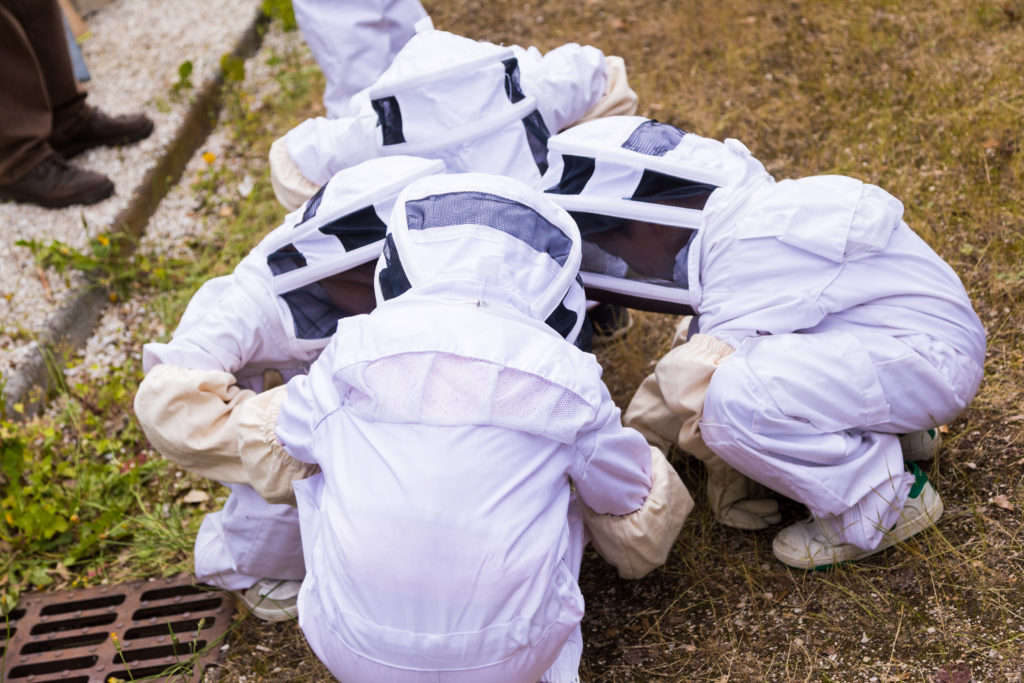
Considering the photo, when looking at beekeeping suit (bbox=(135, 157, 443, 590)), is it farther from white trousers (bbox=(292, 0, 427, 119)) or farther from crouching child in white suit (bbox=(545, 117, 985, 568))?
white trousers (bbox=(292, 0, 427, 119))

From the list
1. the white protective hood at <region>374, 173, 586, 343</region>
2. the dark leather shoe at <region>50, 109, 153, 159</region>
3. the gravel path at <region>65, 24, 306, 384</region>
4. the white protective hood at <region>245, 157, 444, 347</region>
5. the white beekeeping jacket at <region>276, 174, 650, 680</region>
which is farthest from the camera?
the dark leather shoe at <region>50, 109, 153, 159</region>

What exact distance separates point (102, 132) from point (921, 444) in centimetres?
406

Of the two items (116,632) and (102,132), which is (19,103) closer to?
(102,132)

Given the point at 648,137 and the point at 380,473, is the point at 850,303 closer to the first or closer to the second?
the point at 648,137

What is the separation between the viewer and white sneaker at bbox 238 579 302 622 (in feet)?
8.88

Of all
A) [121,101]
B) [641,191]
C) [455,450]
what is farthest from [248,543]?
[121,101]

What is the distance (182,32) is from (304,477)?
423 cm

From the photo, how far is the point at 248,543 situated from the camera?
2.64m

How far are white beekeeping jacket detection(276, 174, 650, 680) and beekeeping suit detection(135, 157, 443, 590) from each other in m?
0.40

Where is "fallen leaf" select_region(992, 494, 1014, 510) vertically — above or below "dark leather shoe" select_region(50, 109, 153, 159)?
below

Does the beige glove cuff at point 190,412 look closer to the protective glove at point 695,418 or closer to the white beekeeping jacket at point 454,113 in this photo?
the white beekeeping jacket at point 454,113

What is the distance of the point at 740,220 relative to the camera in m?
2.37

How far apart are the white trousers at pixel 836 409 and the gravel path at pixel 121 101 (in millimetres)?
2859

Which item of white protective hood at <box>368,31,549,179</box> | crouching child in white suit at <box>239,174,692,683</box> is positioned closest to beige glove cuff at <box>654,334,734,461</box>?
crouching child in white suit at <box>239,174,692,683</box>
